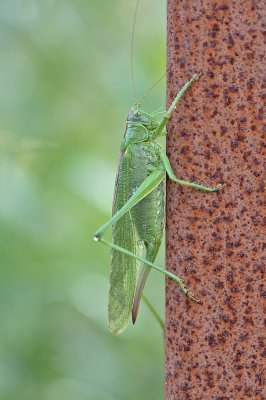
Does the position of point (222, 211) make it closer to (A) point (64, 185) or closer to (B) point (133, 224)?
(B) point (133, 224)

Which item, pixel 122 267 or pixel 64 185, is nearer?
pixel 122 267

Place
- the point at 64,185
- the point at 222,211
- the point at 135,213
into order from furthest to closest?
the point at 64,185, the point at 135,213, the point at 222,211

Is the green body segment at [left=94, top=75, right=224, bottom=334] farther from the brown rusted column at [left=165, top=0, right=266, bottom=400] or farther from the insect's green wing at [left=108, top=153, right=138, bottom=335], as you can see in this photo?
the brown rusted column at [left=165, top=0, right=266, bottom=400]

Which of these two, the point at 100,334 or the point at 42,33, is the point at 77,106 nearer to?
the point at 42,33

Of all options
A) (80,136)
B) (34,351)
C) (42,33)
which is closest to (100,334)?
(34,351)

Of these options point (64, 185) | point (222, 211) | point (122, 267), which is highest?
point (64, 185)

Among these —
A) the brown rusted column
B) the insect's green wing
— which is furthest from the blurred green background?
the brown rusted column

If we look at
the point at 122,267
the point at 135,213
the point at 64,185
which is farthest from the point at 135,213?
the point at 64,185

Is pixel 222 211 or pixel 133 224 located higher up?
pixel 133 224

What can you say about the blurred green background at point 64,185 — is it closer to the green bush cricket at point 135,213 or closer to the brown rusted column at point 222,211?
the green bush cricket at point 135,213
